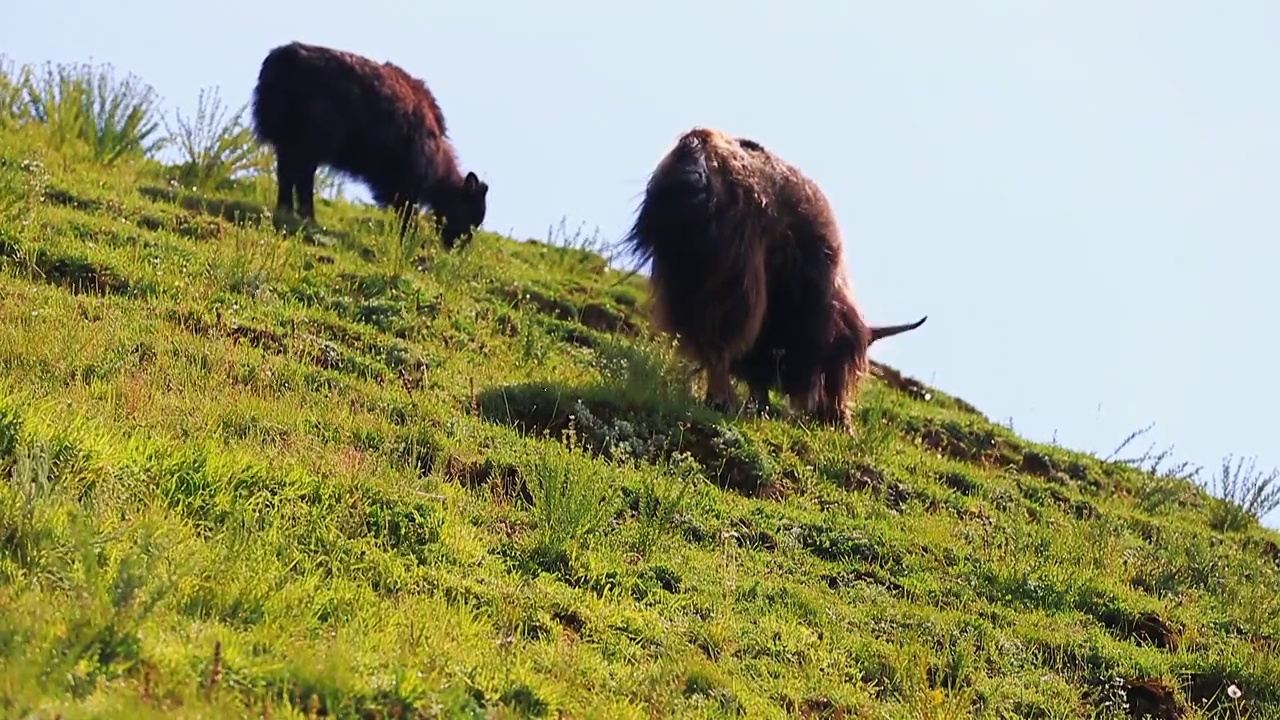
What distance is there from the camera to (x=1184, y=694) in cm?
604

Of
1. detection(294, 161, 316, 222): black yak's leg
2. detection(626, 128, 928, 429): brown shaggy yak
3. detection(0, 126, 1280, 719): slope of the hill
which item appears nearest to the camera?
detection(0, 126, 1280, 719): slope of the hill

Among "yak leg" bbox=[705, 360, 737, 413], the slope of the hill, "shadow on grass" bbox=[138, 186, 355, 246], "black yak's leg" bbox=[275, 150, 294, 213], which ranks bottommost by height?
the slope of the hill

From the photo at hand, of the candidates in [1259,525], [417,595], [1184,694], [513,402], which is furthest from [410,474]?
[1259,525]

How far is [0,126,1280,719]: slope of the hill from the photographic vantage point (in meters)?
3.98

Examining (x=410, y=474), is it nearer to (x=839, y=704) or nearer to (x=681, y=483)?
(x=681, y=483)

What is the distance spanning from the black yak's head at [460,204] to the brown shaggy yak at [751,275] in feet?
17.2

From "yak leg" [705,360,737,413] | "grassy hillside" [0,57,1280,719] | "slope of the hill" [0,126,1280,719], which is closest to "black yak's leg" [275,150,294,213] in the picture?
"grassy hillside" [0,57,1280,719]

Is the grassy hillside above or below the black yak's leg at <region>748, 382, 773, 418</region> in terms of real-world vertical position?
below

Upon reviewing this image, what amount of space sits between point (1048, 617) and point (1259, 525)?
15.2ft

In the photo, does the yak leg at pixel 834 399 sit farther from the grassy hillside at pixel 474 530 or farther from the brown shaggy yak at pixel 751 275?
the grassy hillside at pixel 474 530

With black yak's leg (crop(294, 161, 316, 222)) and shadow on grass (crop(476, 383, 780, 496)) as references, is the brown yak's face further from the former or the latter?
shadow on grass (crop(476, 383, 780, 496))

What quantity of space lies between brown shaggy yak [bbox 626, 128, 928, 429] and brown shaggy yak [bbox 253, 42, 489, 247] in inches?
143

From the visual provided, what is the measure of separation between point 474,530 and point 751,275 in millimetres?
3523

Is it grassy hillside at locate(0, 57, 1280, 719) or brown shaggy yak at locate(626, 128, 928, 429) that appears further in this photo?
brown shaggy yak at locate(626, 128, 928, 429)
